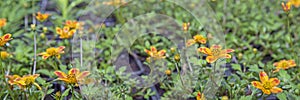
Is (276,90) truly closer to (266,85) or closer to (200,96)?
(266,85)

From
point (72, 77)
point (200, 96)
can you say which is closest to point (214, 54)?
point (200, 96)

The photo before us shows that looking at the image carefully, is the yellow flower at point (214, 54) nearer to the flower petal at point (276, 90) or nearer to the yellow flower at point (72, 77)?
the flower petal at point (276, 90)

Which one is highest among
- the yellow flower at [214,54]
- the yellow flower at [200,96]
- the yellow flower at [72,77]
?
the yellow flower at [214,54]

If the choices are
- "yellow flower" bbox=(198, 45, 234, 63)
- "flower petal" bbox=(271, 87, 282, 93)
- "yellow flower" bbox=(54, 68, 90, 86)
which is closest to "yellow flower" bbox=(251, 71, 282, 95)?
"flower petal" bbox=(271, 87, 282, 93)

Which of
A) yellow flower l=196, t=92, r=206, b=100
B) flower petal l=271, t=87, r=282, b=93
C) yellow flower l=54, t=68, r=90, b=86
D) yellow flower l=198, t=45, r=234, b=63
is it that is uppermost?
yellow flower l=198, t=45, r=234, b=63

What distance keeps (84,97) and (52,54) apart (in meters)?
0.18

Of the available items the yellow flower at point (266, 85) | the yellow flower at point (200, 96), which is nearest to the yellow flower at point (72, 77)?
the yellow flower at point (200, 96)

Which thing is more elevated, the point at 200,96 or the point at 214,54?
the point at 214,54

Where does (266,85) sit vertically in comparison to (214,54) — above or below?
below

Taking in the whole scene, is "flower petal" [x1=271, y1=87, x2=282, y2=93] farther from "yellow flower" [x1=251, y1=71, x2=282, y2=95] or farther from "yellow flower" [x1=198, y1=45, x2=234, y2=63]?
"yellow flower" [x1=198, y1=45, x2=234, y2=63]

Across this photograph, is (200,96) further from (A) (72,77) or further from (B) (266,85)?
(A) (72,77)

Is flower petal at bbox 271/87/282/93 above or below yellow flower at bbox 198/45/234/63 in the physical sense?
below

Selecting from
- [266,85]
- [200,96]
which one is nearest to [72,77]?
[200,96]

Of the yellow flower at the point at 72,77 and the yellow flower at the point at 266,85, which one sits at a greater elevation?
the yellow flower at the point at 72,77
